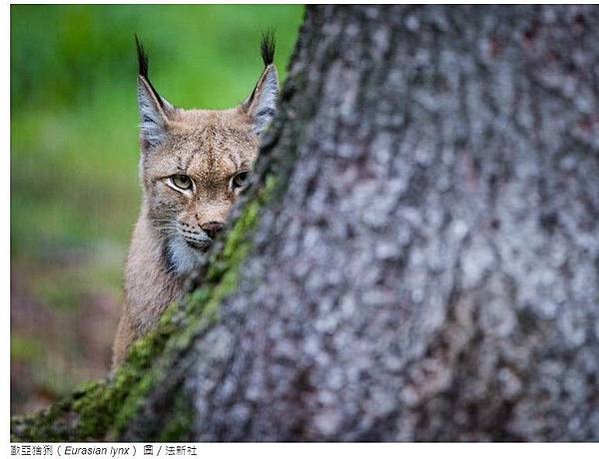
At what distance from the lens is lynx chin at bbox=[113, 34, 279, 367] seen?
14.1 feet

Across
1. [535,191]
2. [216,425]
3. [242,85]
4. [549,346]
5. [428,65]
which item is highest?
[242,85]

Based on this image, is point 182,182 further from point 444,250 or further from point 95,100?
point 95,100

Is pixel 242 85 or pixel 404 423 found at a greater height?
pixel 242 85

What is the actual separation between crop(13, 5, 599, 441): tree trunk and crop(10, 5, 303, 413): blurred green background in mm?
4719

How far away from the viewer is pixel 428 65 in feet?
8.88

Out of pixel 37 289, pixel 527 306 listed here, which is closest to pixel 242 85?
pixel 37 289

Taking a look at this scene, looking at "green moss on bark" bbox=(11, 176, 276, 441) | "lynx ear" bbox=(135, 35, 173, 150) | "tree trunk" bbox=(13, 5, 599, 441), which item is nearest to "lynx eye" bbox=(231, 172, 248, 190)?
"lynx ear" bbox=(135, 35, 173, 150)

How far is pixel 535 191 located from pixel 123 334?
2.43 metres

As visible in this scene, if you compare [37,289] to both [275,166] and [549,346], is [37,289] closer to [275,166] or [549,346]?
[275,166]

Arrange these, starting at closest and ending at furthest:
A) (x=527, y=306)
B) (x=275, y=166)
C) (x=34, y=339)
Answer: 1. (x=527, y=306)
2. (x=275, y=166)
3. (x=34, y=339)

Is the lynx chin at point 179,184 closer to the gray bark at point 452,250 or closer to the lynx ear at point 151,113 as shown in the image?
the lynx ear at point 151,113

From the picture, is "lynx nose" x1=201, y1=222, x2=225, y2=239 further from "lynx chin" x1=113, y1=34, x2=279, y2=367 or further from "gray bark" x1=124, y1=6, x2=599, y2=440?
"gray bark" x1=124, y1=6, x2=599, y2=440

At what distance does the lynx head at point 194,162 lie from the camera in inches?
169

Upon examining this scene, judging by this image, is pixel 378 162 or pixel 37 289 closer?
pixel 378 162
